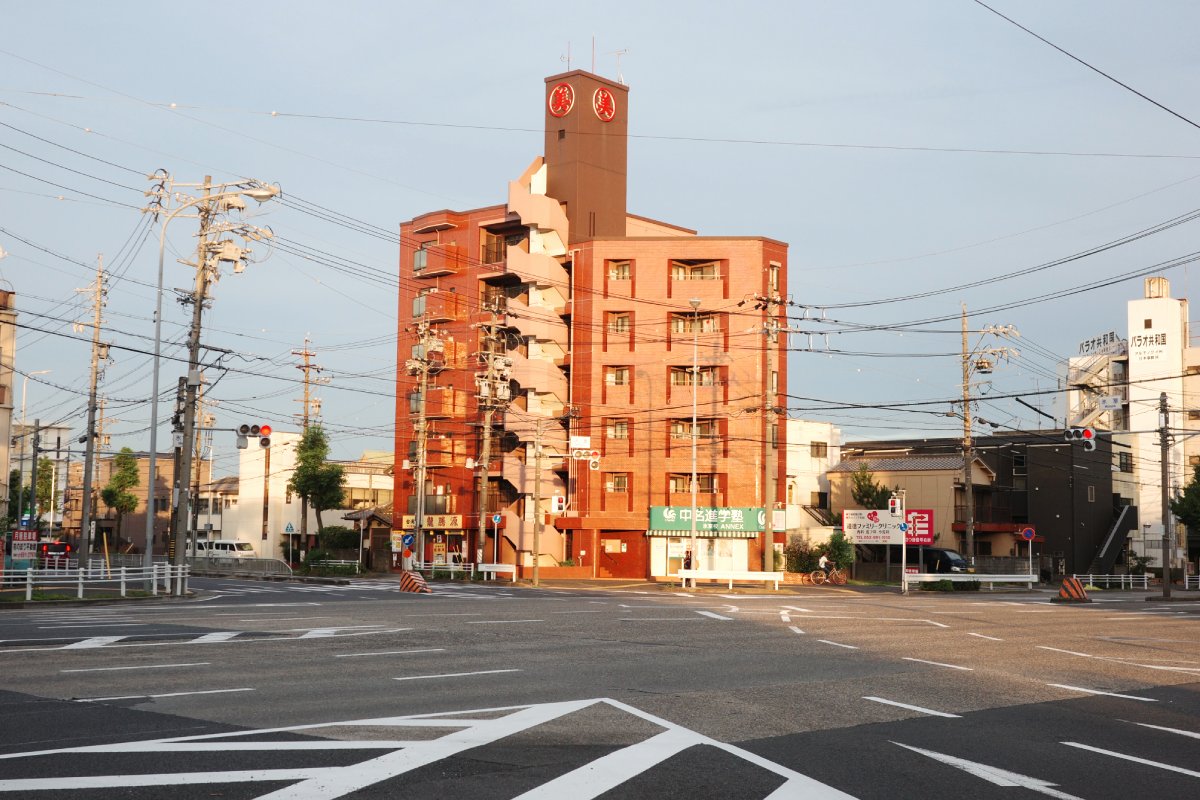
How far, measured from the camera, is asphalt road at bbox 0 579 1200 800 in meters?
8.60

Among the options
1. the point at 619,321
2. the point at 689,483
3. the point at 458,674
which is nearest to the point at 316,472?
the point at 619,321

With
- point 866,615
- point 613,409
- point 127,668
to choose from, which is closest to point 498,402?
point 613,409

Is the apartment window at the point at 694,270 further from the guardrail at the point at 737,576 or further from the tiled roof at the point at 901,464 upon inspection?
the guardrail at the point at 737,576

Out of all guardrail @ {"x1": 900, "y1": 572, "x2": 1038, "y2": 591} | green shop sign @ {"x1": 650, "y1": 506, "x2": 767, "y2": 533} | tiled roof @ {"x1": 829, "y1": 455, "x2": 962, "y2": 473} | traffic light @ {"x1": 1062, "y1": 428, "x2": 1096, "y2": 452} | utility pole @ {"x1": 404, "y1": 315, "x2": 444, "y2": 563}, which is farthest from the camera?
tiled roof @ {"x1": 829, "y1": 455, "x2": 962, "y2": 473}

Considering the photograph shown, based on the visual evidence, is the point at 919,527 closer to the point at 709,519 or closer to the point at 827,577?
the point at 827,577

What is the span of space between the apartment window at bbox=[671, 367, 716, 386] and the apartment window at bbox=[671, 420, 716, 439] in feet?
7.16

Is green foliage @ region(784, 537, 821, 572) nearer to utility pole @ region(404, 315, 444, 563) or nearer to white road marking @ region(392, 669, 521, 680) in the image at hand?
utility pole @ region(404, 315, 444, 563)

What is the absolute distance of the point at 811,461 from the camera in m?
75.9

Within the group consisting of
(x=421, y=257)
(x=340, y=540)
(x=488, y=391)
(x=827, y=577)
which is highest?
(x=421, y=257)

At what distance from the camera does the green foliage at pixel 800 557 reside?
60.5 meters

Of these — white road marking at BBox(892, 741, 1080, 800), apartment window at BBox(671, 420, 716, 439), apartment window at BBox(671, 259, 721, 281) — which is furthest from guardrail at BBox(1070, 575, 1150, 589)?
white road marking at BBox(892, 741, 1080, 800)

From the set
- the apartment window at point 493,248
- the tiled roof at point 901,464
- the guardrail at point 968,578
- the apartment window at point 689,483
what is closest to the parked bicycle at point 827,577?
the guardrail at point 968,578

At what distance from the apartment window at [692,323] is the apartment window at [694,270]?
A: 6.97 feet

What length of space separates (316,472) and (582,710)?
63.2 m
